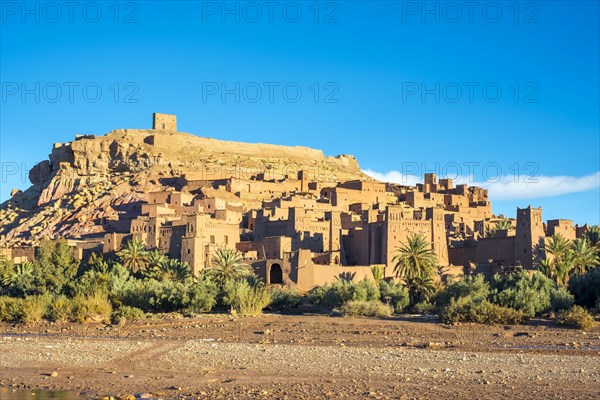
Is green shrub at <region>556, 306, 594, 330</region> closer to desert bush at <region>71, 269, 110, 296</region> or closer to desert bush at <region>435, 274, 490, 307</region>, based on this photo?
desert bush at <region>435, 274, 490, 307</region>

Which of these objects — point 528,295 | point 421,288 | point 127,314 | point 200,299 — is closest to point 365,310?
point 421,288

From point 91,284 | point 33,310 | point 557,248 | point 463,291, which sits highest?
point 557,248

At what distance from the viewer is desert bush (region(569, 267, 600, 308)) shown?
33.0 metres

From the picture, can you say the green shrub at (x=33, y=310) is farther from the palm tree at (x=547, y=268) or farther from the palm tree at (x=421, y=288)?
the palm tree at (x=547, y=268)

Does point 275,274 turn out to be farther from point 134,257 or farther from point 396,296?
point 396,296

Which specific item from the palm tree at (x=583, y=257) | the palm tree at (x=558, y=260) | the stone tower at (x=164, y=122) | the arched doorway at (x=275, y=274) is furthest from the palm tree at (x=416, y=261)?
the stone tower at (x=164, y=122)

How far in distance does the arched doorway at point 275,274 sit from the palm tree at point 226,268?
1.34 meters

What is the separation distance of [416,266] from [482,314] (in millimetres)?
9747

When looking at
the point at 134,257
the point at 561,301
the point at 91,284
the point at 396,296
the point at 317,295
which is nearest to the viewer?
the point at 561,301

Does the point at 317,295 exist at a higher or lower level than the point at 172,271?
lower

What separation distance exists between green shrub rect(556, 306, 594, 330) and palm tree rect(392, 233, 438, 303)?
28.4 ft

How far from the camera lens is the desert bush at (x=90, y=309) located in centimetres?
3219

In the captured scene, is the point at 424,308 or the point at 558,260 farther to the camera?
the point at 558,260

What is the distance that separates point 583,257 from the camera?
38375 millimetres
